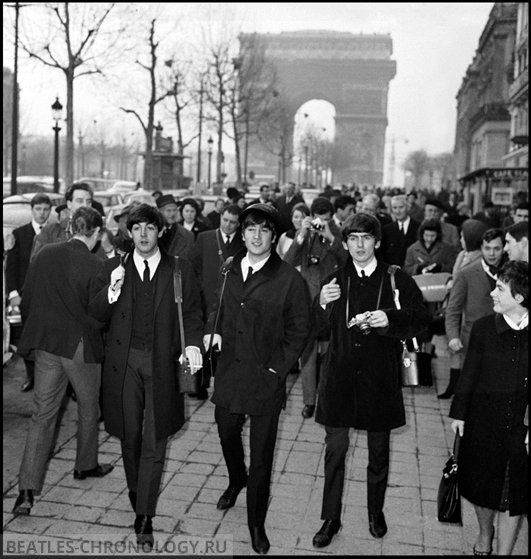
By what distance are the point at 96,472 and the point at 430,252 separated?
16.4 feet

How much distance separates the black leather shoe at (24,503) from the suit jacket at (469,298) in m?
3.75

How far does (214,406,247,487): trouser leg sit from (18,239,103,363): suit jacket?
3.34 feet

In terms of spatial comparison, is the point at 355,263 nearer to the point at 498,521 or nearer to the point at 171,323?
the point at 171,323

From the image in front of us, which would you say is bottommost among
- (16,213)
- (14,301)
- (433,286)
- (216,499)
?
→ (216,499)

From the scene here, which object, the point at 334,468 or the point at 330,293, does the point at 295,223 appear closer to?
the point at 330,293

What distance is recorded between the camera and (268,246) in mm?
4871

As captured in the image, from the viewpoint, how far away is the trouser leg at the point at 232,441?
5059 mm

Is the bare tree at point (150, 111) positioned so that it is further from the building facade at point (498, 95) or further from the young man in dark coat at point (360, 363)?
the young man in dark coat at point (360, 363)

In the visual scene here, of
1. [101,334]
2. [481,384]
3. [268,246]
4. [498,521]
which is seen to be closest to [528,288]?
[481,384]

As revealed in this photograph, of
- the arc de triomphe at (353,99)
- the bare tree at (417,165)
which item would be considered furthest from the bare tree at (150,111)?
the bare tree at (417,165)

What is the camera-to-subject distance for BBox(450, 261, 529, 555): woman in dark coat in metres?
4.39

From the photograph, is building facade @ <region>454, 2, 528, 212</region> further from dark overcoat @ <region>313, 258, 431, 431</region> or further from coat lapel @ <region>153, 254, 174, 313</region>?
coat lapel @ <region>153, 254, 174, 313</region>

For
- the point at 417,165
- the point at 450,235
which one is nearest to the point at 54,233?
the point at 450,235

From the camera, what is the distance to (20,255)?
8.14 metres
